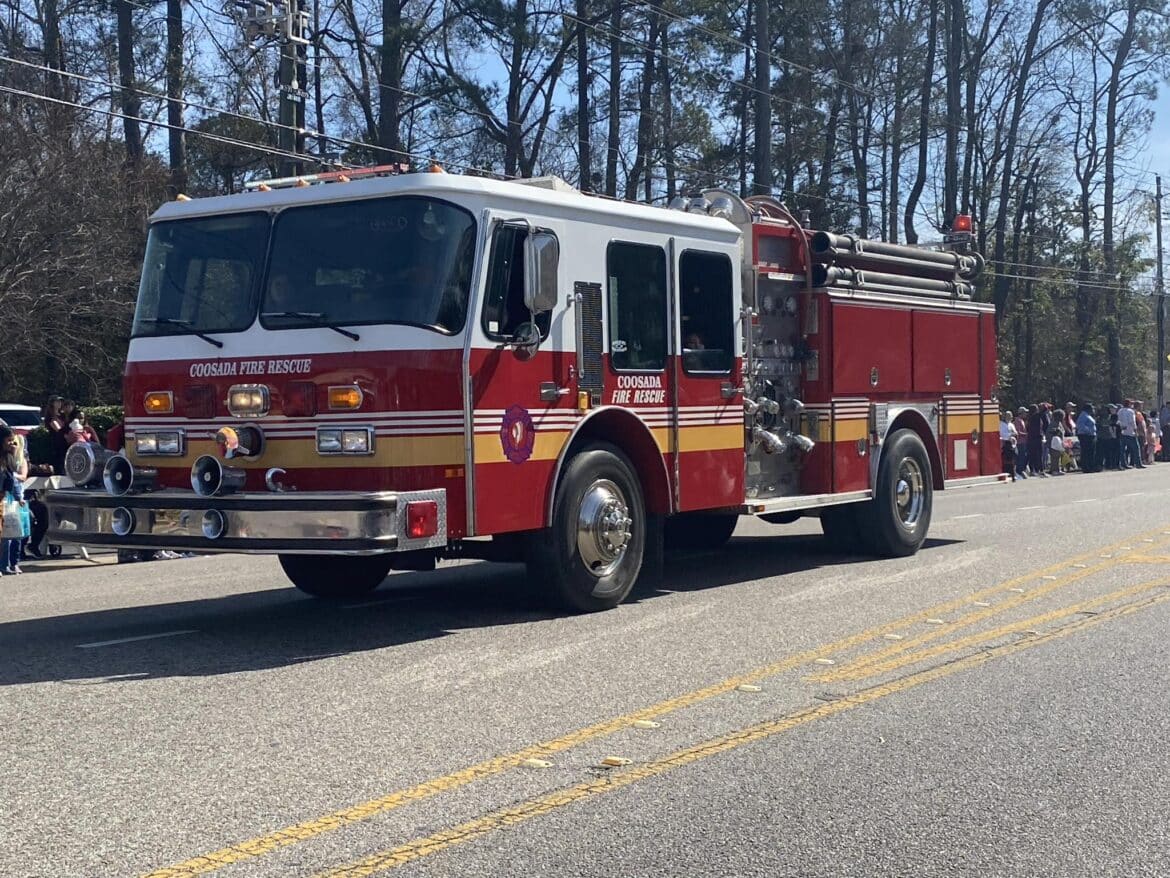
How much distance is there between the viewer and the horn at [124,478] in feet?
29.3

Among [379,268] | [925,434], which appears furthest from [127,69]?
[379,268]

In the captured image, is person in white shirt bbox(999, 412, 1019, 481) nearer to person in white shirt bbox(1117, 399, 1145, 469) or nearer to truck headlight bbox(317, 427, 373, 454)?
person in white shirt bbox(1117, 399, 1145, 469)

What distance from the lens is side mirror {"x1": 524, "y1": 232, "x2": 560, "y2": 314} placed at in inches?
346

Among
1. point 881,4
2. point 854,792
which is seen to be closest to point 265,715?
point 854,792

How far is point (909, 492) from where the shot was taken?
13.4 m

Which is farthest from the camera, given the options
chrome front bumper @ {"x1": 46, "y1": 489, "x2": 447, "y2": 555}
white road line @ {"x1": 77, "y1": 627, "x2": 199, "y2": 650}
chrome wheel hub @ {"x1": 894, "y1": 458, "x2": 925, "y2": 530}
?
chrome wheel hub @ {"x1": 894, "y1": 458, "x2": 925, "y2": 530}

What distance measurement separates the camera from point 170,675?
7.70 metres

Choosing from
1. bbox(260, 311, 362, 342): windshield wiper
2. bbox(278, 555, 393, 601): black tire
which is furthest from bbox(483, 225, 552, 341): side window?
bbox(278, 555, 393, 601): black tire

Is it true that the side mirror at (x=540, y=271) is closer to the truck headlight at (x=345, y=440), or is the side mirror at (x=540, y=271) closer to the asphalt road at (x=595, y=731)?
the truck headlight at (x=345, y=440)

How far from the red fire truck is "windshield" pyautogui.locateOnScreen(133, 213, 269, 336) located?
2cm

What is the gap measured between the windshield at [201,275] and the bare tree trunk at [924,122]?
3584 centimetres

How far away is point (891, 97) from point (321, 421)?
122 ft

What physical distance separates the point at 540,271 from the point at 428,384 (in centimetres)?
104

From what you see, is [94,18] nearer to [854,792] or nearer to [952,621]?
[952,621]
